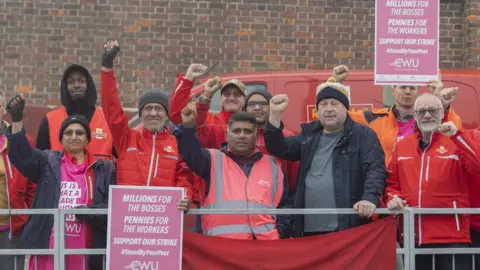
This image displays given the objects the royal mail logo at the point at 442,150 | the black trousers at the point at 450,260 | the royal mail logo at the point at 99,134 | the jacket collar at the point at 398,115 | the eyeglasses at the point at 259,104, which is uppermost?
the eyeglasses at the point at 259,104

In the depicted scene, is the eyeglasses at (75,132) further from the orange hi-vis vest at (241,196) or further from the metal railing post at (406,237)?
the metal railing post at (406,237)

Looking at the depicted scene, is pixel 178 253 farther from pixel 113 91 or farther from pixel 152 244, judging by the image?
pixel 113 91

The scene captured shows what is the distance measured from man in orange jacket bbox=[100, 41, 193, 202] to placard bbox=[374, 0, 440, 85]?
189cm

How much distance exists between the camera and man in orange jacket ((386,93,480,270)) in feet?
23.7

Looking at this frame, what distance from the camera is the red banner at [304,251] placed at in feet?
23.3

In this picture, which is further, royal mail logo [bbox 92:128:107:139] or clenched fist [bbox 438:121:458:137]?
royal mail logo [bbox 92:128:107:139]

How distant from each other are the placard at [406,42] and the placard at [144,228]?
2.30m

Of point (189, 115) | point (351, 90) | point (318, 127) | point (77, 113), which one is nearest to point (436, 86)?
point (318, 127)

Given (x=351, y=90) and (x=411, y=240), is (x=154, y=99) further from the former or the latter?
(x=351, y=90)

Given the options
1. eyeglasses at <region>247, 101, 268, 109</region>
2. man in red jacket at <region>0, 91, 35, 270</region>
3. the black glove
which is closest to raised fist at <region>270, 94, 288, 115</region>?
eyeglasses at <region>247, 101, 268, 109</region>

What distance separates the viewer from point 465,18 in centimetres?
1434

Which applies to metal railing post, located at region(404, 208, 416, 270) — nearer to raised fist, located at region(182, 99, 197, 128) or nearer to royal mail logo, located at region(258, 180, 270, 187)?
royal mail logo, located at region(258, 180, 270, 187)

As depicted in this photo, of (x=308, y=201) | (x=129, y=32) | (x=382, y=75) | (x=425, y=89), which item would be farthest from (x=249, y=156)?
(x=129, y=32)

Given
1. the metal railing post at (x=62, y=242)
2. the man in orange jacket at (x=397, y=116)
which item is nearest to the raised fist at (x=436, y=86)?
the man in orange jacket at (x=397, y=116)
